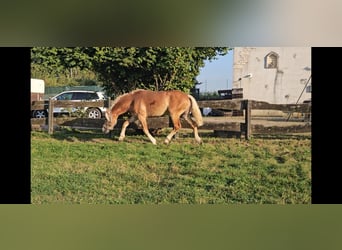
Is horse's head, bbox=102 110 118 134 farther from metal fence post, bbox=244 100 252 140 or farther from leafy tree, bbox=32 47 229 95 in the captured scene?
metal fence post, bbox=244 100 252 140

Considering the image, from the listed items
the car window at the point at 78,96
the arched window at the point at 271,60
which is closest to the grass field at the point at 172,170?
the car window at the point at 78,96

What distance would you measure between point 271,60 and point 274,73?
12 cm

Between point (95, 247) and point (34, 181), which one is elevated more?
point (34, 181)

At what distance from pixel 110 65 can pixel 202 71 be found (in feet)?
2.87

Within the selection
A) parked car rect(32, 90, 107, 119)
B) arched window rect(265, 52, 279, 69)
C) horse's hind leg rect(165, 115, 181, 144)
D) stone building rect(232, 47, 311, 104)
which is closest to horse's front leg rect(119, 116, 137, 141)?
parked car rect(32, 90, 107, 119)

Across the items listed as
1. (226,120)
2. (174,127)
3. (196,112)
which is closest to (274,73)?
(226,120)

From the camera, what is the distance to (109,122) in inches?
184

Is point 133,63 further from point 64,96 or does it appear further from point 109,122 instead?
point 64,96

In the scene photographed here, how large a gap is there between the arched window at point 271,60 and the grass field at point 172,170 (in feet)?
2.20

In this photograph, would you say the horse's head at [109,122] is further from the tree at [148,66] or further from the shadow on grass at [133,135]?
the tree at [148,66]
